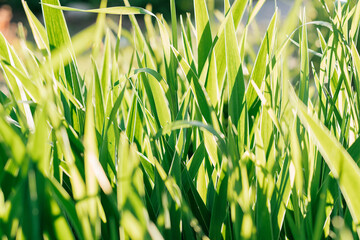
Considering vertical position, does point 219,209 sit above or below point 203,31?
below

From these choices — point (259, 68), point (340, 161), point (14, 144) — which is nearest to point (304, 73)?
point (259, 68)

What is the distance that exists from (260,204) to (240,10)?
0.84 ft

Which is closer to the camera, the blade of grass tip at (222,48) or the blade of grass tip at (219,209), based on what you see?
the blade of grass tip at (219,209)

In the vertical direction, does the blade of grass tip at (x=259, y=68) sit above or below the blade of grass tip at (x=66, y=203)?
above

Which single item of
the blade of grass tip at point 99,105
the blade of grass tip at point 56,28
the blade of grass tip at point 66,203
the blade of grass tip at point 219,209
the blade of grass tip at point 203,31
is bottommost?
the blade of grass tip at point 219,209

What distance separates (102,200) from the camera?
302mm

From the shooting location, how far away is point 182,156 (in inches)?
15.1

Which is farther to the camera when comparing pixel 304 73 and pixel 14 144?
pixel 304 73

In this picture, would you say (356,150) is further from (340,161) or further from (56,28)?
(56,28)

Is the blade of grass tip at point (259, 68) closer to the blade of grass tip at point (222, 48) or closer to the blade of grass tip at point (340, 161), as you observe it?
the blade of grass tip at point (222, 48)

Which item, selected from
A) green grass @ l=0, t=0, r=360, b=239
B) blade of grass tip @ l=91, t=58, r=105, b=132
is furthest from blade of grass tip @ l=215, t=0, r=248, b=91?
blade of grass tip @ l=91, t=58, r=105, b=132

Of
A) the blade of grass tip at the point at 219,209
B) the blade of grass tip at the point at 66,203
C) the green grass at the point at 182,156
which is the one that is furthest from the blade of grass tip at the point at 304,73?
the blade of grass tip at the point at 66,203

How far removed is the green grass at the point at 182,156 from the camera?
0.22 m

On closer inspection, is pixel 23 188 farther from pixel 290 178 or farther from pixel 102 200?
pixel 290 178
